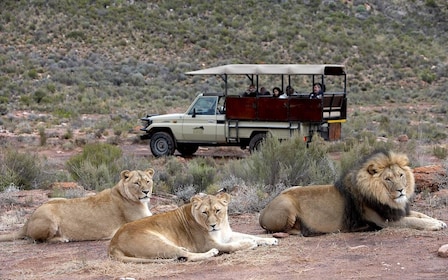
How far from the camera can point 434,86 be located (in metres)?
52.9

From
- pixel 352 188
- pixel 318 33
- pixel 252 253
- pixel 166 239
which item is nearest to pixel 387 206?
pixel 352 188

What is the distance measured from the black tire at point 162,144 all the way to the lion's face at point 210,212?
14.5 metres

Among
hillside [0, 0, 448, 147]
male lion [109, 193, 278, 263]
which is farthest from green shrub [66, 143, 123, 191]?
hillside [0, 0, 448, 147]

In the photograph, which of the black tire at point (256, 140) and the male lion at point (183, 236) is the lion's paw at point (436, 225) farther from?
the black tire at point (256, 140)

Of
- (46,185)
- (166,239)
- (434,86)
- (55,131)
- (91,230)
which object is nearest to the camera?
(166,239)

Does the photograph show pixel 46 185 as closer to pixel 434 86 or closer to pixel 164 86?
pixel 164 86

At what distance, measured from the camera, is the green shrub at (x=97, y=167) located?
51.2 feet

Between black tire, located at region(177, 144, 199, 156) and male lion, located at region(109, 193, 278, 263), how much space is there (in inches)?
579

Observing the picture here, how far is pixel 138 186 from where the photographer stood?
1002 cm

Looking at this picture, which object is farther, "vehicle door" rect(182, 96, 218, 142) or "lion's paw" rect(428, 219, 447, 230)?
"vehicle door" rect(182, 96, 218, 142)

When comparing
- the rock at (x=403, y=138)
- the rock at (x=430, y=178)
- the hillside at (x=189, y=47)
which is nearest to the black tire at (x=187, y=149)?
the rock at (x=403, y=138)

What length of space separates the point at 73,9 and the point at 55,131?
27914 millimetres

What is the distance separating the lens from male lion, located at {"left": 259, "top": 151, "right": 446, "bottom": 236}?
30.5ft

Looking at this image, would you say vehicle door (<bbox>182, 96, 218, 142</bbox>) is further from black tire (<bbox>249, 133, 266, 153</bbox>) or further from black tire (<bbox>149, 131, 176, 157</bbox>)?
black tire (<bbox>249, 133, 266, 153</bbox>)
